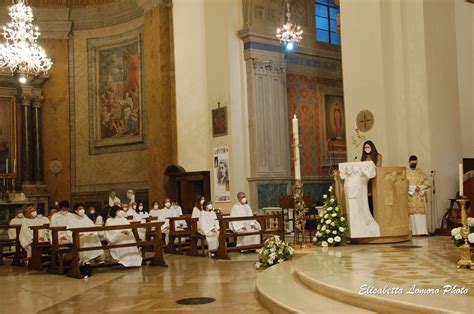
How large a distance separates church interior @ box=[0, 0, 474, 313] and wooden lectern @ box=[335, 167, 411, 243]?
3 centimetres

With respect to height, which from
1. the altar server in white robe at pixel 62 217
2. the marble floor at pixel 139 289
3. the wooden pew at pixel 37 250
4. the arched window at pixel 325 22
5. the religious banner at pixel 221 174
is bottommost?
the marble floor at pixel 139 289

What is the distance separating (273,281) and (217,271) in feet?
8.87

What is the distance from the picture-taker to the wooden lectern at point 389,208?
10367mm

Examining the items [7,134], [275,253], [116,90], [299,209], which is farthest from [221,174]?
[7,134]

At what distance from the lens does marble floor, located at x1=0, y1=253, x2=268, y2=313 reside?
6988mm

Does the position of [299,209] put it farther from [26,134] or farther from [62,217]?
[26,134]

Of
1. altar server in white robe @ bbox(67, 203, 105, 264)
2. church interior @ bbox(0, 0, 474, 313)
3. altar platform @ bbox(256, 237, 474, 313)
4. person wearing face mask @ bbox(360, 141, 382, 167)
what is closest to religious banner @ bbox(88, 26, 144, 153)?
church interior @ bbox(0, 0, 474, 313)

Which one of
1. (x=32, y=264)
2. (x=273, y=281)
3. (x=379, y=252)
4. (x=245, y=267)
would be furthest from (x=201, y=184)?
(x=273, y=281)

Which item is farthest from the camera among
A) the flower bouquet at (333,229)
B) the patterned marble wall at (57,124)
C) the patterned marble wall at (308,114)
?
the patterned marble wall at (57,124)

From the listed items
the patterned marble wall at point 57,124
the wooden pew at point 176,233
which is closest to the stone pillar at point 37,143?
the patterned marble wall at point 57,124

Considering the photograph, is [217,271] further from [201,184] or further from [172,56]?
[172,56]

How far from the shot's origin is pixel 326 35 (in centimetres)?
2092

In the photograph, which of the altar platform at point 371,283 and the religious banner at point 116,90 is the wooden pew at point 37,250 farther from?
the religious banner at point 116,90

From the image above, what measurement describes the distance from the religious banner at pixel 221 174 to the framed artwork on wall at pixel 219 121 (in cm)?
47
